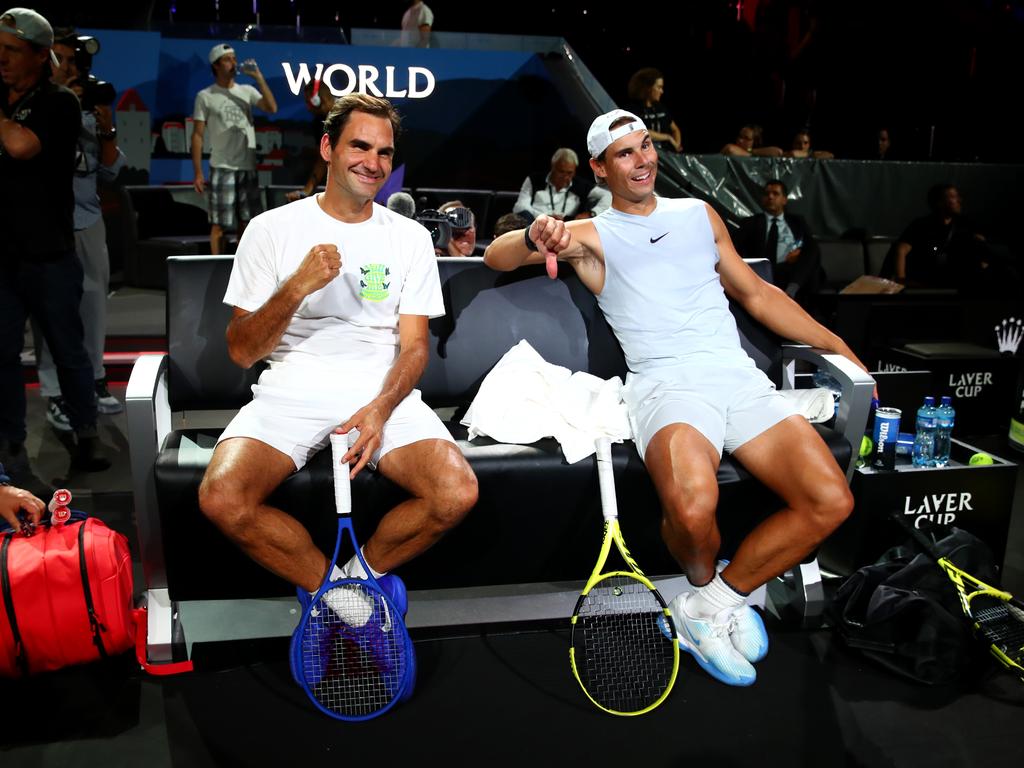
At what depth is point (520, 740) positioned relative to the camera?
7.65ft

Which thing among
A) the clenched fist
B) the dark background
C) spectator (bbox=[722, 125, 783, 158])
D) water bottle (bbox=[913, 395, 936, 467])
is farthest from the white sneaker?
the dark background

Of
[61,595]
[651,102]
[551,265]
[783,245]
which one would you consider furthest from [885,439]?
[651,102]

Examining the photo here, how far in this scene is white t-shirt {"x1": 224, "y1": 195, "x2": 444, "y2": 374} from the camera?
8.79 ft

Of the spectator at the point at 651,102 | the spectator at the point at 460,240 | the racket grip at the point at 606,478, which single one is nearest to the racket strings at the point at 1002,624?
the racket grip at the point at 606,478

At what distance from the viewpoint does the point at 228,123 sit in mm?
6508

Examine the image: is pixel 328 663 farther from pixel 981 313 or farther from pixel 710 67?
pixel 710 67

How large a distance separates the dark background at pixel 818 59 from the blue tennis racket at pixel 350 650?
835 centimetres

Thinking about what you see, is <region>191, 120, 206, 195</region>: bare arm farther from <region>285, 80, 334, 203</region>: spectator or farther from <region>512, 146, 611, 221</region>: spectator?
<region>512, 146, 611, 221</region>: spectator

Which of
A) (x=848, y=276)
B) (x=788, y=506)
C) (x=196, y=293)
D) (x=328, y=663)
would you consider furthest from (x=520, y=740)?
(x=848, y=276)

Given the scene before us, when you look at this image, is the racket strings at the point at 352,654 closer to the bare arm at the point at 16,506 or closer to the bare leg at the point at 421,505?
the bare leg at the point at 421,505

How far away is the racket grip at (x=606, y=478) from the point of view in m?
2.46

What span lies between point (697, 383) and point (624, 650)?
0.85m

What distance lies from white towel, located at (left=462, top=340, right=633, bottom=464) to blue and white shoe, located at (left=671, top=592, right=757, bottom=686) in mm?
575

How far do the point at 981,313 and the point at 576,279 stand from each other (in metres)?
3.46
